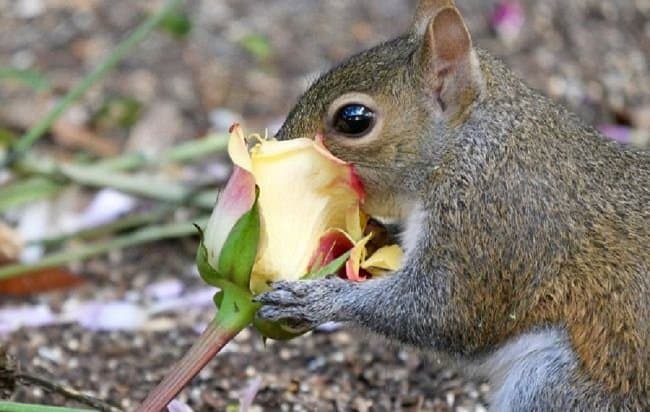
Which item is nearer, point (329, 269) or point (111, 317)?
point (329, 269)

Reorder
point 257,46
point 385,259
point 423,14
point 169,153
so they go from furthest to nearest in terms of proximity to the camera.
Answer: point 257,46 < point 169,153 < point 423,14 < point 385,259

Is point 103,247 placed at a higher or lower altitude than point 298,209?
higher

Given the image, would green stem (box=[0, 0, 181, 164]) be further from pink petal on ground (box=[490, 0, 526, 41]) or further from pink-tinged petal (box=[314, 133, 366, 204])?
pink petal on ground (box=[490, 0, 526, 41])

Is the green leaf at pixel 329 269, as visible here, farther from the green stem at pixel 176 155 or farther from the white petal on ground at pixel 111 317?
the green stem at pixel 176 155

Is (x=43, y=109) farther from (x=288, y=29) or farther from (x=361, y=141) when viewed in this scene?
(x=361, y=141)

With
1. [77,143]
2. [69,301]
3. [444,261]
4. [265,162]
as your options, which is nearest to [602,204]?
[444,261]

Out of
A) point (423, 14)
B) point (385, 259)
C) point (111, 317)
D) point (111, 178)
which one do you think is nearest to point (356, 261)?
point (385, 259)

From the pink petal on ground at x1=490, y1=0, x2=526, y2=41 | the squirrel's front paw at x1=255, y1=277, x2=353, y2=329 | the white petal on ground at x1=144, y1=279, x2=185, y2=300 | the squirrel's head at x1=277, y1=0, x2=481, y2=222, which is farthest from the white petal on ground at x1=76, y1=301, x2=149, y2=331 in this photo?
the pink petal on ground at x1=490, y1=0, x2=526, y2=41

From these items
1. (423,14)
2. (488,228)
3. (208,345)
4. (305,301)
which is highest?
(423,14)

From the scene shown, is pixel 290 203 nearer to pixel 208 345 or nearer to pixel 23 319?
pixel 208 345
